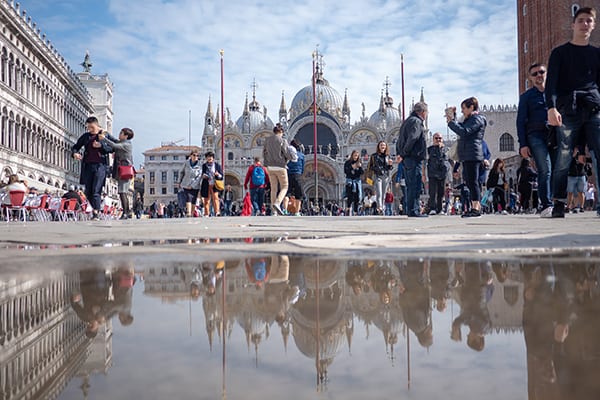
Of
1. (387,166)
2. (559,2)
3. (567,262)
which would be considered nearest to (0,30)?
(387,166)

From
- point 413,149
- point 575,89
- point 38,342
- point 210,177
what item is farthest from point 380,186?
point 38,342

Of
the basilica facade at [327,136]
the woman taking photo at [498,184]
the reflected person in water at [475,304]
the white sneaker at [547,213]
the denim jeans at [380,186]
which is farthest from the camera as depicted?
the basilica facade at [327,136]

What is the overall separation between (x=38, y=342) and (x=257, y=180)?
9.14 meters

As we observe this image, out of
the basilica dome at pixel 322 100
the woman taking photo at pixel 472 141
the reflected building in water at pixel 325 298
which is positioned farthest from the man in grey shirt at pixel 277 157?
the basilica dome at pixel 322 100

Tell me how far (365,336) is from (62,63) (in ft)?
129

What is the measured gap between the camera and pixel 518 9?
40.6 metres

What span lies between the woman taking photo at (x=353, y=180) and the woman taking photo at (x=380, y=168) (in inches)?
10.2

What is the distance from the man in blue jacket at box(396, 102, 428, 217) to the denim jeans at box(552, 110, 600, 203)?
2300 millimetres

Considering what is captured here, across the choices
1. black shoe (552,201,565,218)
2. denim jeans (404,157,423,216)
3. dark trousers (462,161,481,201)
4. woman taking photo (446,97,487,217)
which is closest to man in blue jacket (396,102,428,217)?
denim jeans (404,157,423,216)

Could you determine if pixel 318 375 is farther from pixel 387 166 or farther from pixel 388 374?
pixel 387 166

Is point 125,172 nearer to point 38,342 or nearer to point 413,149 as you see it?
point 413,149

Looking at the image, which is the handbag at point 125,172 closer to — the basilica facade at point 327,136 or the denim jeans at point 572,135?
the denim jeans at point 572,135

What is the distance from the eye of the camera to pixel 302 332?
0.88 meters

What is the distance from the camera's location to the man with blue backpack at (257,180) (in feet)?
32.6
